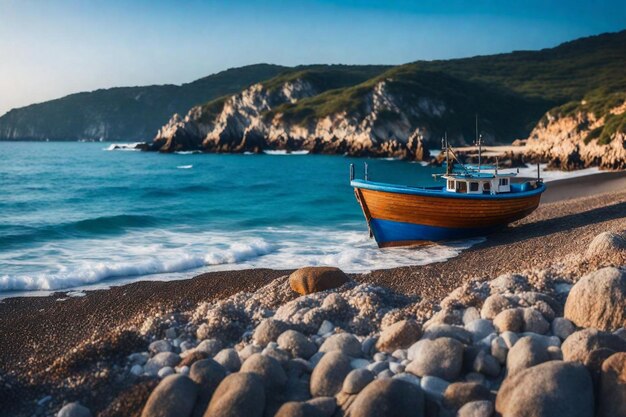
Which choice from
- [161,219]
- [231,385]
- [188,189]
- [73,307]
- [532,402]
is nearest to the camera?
[532,402]

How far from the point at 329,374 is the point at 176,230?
20.8 meters

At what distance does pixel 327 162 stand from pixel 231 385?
7388cm

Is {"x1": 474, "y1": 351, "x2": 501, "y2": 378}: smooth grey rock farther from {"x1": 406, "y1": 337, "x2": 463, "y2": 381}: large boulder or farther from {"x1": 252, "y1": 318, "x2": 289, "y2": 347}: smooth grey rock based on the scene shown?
{"x1": 252, "y1": 318, "x2": 289, "y2": 347}: smooth grey rock

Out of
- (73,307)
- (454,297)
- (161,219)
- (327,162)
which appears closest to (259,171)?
(327,162)

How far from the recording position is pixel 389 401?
19.2 feet

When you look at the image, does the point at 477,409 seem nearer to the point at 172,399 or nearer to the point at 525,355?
the point at 525,355

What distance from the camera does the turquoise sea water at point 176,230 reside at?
17531 millimetres

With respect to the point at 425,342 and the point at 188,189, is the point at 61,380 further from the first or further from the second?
the point at 188,189

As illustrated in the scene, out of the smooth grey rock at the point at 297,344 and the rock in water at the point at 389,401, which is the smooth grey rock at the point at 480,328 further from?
the smooth grey rock at the point at 297,344

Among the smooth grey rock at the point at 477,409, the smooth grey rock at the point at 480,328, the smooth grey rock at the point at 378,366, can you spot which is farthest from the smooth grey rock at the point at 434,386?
the smooth grey rock at the point at 480,328

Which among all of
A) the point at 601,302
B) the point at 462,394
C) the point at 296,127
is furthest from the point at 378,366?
the point at 296,127

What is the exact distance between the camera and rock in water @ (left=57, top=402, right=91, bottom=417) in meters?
6.63

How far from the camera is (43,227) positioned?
2670 cm

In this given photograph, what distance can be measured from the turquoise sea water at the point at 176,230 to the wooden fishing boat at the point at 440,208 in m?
0.66
